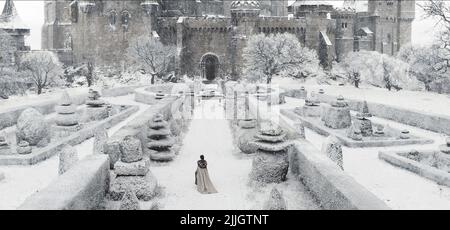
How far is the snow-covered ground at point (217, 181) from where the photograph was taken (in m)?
9.50

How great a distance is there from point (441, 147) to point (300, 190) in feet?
15.1

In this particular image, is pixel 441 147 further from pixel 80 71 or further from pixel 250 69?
pixel 80 71

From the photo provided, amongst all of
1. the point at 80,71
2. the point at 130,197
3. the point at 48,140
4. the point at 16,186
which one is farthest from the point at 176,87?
the point at 80,71

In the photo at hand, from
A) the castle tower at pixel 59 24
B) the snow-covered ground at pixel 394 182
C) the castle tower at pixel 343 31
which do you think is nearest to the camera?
the snow-covered ground at pixel 394 182

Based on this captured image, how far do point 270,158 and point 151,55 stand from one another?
40.1 meters

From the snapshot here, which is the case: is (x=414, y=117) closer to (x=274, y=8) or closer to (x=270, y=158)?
(x=270, y=158)

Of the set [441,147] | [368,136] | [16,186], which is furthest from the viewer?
[368,136]

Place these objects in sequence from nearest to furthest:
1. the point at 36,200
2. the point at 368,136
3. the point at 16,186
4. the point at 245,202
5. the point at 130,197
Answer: the point at 36,200 → the point at 130,197 → the point at 245,202 → the point at 16,186 → the point at 368,136

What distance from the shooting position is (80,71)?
176 feet

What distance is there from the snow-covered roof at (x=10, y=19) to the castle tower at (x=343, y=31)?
36.5 metres

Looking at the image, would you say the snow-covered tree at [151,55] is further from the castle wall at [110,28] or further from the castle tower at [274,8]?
the castle tower at [274,8]

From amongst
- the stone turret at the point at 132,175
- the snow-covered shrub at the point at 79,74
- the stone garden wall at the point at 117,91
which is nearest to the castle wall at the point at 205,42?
the snow-covered shrub at the point at 79,74

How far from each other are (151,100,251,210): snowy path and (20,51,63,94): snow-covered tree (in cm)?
2854

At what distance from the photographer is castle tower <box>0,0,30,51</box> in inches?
2168
